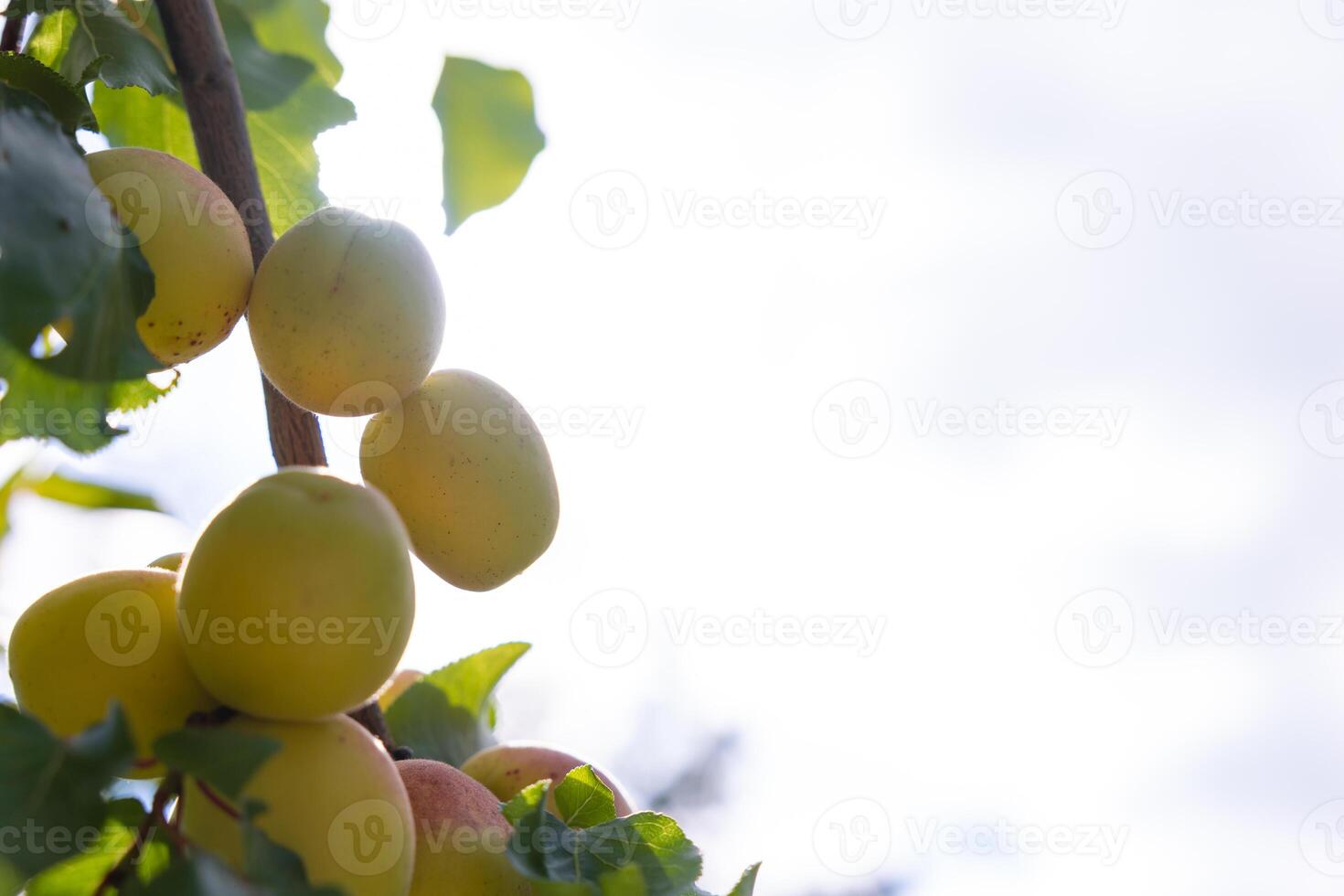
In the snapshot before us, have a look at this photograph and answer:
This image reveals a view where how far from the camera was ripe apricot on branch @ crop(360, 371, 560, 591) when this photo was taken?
0.90 m

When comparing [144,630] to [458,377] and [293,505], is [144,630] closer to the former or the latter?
[293,505]

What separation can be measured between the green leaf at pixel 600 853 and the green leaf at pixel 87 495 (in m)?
0.68

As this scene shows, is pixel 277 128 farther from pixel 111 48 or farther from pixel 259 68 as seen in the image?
pixel 111 48

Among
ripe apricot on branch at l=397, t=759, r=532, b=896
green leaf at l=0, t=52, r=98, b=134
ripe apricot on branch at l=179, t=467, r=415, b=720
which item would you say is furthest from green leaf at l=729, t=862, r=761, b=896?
green leaf at l=0, t=52, r=98, b=134

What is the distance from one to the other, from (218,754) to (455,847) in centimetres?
23

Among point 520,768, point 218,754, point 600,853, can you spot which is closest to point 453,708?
point 520,768

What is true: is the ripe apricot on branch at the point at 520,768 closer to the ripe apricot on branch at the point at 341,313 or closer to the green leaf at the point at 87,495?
the ripe apricot on branch at the point at 341,313

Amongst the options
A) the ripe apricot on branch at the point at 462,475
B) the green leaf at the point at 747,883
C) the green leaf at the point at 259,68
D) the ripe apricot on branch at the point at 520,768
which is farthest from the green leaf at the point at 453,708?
the green leaf at the point at 259,68

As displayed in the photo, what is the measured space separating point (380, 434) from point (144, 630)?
27 centimetres

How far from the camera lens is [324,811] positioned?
2.02ft

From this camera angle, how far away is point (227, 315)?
83cm

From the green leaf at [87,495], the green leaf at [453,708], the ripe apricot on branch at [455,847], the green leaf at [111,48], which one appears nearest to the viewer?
the ripe apricot on branch at [455,847]

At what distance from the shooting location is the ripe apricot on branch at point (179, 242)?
757 millimetres

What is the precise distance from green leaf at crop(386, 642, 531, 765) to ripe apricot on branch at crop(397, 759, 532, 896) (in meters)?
0.24
